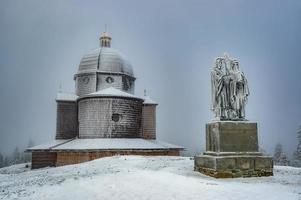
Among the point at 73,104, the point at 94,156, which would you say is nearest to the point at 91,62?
the point at 73,104

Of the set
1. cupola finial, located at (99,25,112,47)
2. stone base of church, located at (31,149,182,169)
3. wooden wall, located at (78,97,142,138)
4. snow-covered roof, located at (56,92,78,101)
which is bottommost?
stone base of church, located at (31,149,182,169)

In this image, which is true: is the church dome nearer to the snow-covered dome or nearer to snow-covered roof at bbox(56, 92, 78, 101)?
the snow-covered dome

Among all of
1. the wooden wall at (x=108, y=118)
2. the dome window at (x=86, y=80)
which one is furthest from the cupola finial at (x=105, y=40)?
the wooden wall at (x=108, y=118)

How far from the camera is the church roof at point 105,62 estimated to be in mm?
38219

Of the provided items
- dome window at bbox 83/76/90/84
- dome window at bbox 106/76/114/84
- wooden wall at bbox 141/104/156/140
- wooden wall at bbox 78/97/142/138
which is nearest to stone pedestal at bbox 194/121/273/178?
wooden wall at bbox 78/97/142/138

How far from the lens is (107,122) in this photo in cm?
3045

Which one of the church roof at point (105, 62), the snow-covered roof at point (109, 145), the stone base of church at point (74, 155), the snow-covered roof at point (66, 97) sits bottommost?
the stone base of church at point (74, 155)

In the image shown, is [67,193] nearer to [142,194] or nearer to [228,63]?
[142,194]

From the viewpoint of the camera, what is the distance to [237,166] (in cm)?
1080

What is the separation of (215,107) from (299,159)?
32.9 meters

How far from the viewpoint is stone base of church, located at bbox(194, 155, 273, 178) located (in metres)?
10.6

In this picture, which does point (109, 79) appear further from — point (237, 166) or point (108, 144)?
point (237, 166)

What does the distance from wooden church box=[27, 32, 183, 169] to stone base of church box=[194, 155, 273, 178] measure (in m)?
16.7

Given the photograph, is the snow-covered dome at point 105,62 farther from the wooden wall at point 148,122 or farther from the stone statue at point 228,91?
the stone statue at point 228,91
